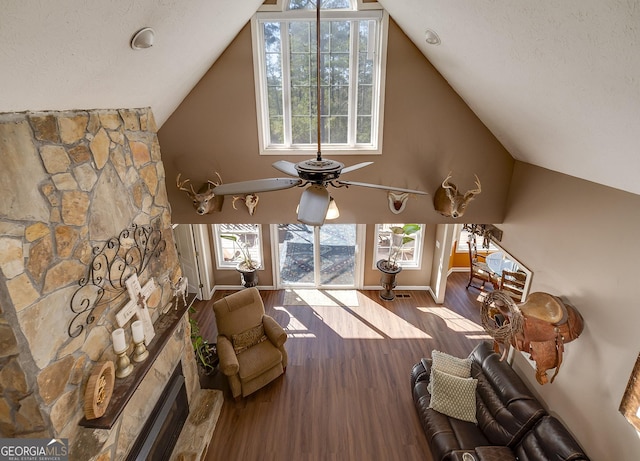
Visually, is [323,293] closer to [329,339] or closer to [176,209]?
[329,339]

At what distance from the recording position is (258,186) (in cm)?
186

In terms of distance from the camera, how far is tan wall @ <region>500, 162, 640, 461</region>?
2.32m

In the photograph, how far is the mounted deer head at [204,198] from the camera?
11.7 feet

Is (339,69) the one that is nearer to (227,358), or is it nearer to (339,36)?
(339,36)

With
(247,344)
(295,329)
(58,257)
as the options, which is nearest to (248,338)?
(247,344)

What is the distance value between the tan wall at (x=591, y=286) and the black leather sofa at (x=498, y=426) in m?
0.19

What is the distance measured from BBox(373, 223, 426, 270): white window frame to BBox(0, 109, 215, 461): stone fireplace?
15.4 feet

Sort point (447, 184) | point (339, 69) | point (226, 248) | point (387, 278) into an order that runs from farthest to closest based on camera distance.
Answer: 1. point (226, 248)
2. point (387, 278)
3. point (447, 184)
4. point (339, 69)

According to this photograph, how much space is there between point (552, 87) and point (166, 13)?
8.15ft

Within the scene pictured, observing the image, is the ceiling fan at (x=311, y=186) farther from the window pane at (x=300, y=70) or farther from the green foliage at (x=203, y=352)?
the green foliage at (x=203, y=352)

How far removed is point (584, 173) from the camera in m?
2.63

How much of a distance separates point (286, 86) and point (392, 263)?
163 inches

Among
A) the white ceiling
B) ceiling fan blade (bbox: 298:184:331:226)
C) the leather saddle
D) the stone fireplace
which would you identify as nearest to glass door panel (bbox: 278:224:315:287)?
the white ceiling

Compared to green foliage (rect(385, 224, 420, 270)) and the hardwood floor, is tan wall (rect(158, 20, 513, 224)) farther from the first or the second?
the hardwood floor
